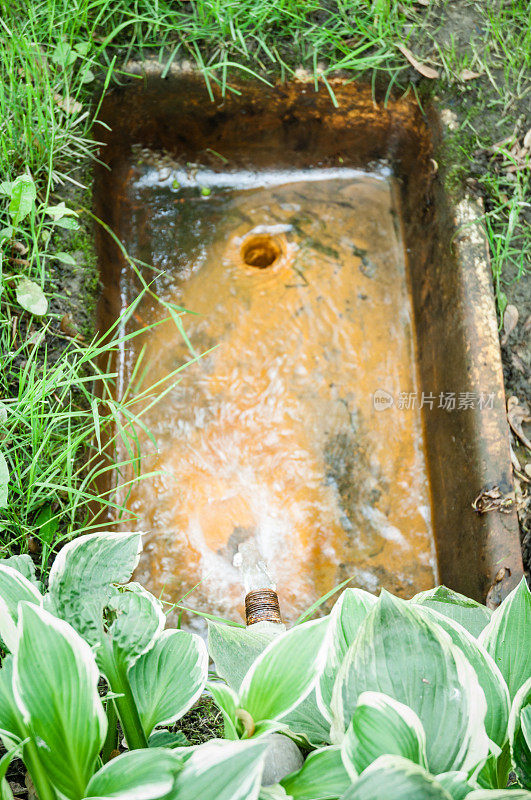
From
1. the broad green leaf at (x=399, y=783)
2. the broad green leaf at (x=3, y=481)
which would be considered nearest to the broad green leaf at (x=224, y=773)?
the broad green leaf at (x=399, y=783)

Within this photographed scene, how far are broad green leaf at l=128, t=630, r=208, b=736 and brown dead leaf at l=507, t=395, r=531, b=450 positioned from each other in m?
0.86

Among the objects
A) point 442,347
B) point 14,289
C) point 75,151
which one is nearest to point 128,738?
point 14,289

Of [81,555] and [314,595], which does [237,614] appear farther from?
[81,555]

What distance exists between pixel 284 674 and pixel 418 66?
1413 mm

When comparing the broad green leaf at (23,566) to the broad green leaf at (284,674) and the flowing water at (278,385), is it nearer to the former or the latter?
the broad green leaf at (284,674)

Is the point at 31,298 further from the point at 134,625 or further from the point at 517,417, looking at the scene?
the point at 517,417

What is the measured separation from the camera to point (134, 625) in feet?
2.50

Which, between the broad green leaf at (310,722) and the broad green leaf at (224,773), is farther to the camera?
the broad green leaf at (310,722)

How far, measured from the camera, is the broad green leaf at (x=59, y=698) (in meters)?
0.63

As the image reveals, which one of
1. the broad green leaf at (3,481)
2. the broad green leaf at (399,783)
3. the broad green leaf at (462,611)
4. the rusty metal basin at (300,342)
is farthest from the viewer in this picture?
the rusty metal basin at (300,342)

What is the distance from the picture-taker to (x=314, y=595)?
143 cm

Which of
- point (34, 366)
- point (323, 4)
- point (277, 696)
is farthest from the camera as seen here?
point (323, 4)

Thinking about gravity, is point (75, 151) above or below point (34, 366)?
above

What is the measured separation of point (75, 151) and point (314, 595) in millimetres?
1168
